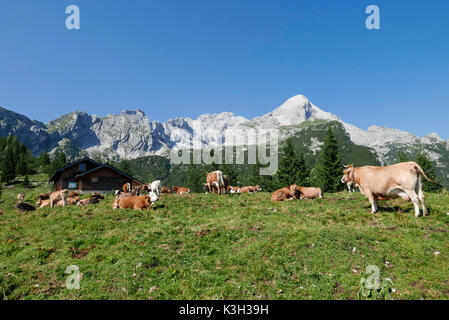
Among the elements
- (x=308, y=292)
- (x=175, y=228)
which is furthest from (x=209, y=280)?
(x=175, y=228)

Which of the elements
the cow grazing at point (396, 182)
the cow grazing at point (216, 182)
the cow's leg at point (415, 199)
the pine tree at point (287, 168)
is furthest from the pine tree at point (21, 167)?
the cow's leg at point (415, 199)

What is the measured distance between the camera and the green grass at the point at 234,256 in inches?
268

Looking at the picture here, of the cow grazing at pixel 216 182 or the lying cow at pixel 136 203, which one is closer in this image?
the lying cow at pixel 136 203

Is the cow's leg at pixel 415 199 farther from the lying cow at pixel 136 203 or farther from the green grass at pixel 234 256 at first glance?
the lying cow at pixel 136 203

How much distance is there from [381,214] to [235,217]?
7.62 m

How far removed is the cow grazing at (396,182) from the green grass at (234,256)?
3.06ft

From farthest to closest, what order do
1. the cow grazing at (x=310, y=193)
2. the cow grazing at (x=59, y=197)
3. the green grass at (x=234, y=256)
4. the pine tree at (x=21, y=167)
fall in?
the pine tree at (x=21, y=167), the cow grazing at (x=59, y=197), the cow grazing at (x=310, y=193), the green grass at (x=234, y=256)

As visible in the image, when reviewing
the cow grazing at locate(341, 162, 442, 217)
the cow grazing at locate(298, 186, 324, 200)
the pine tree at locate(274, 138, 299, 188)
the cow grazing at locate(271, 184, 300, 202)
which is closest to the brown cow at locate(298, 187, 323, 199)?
the cow grazing at locate(298, 186, 324, 200)

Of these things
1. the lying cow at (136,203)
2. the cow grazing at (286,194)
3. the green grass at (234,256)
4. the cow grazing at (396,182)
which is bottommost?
the green grass at (234,256)

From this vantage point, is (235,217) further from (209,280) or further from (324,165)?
(324,165)

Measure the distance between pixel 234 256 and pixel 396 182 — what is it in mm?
8953

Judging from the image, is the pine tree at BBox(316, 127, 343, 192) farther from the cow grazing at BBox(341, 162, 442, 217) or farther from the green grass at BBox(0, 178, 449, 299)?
the cow grazing at BBox(341, 162, 442, 217)

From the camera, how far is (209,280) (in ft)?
23.8

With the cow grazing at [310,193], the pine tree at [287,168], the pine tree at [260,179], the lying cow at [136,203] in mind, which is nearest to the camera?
the lying cow at [136,203]
